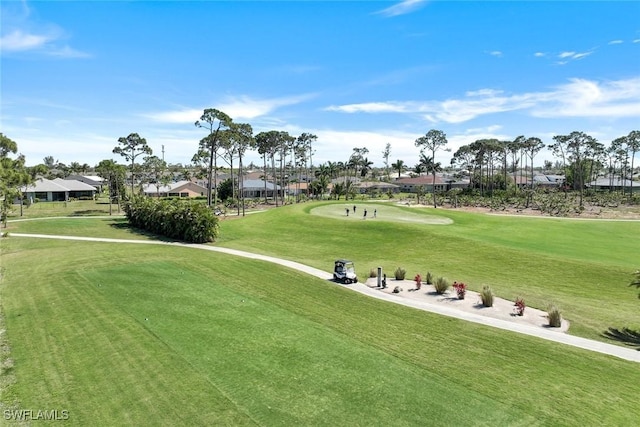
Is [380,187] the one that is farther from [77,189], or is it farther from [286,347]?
[286,347]

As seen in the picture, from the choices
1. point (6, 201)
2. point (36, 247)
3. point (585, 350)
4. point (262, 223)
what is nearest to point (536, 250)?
point (585, 350)

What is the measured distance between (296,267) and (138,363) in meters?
17.1

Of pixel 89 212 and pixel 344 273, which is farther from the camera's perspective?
pixel 89 212

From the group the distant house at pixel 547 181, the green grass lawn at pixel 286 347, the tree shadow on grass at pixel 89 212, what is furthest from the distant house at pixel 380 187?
the green grass lawn at pixel 286 347

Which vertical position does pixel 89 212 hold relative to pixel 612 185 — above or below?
below

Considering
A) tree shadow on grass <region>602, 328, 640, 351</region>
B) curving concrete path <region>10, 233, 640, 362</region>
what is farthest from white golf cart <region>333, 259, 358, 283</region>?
tree shadow on grass <region>602, 328, 640, 351</region>

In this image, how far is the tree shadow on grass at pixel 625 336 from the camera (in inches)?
675

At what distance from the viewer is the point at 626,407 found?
12102mm

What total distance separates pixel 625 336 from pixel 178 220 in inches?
1514

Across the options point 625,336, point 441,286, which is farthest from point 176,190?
point 625,336

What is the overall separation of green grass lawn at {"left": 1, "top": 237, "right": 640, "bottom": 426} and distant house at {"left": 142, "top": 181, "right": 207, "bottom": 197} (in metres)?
94.9

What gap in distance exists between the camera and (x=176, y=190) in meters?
116

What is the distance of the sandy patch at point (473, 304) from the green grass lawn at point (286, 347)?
158 cm

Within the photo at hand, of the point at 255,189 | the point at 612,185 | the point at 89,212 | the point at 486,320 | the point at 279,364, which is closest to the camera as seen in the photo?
the point at 279,364
